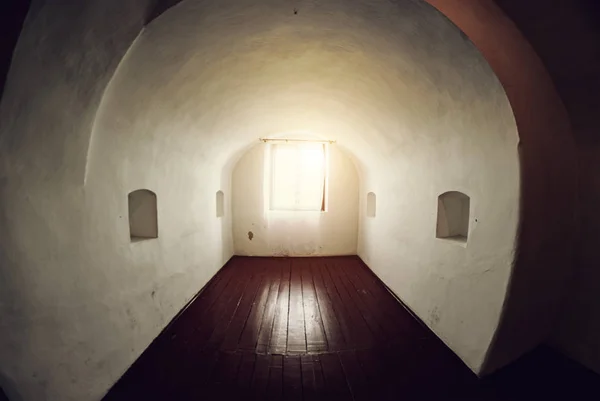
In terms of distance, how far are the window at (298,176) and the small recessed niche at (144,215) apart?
115 inches

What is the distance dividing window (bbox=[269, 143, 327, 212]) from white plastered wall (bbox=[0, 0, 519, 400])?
2106 mm

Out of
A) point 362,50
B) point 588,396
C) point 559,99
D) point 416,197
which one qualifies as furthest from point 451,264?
point 362,50

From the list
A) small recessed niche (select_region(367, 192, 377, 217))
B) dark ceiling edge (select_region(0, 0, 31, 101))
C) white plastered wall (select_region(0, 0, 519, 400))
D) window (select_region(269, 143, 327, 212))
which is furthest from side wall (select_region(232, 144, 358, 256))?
dark ceiling edge (select_region(0, 0, 31, 101))

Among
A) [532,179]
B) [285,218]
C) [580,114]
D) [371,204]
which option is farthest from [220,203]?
[580,114]

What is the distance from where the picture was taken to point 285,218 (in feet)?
17.4

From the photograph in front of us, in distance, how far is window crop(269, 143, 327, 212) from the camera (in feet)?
16.9

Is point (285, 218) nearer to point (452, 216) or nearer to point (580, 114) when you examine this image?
point (452, 216)

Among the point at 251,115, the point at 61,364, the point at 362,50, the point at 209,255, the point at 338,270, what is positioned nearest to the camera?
the point at 61,364

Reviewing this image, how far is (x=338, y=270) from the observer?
450 cm

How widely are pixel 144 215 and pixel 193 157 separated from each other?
958 mm

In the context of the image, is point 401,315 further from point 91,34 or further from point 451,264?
point 91,34

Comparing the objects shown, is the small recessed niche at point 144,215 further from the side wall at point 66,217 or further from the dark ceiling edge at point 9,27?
the dark ceiling edge at point 9,27

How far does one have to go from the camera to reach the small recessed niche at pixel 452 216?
8.34 ft

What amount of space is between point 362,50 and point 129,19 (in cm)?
147
